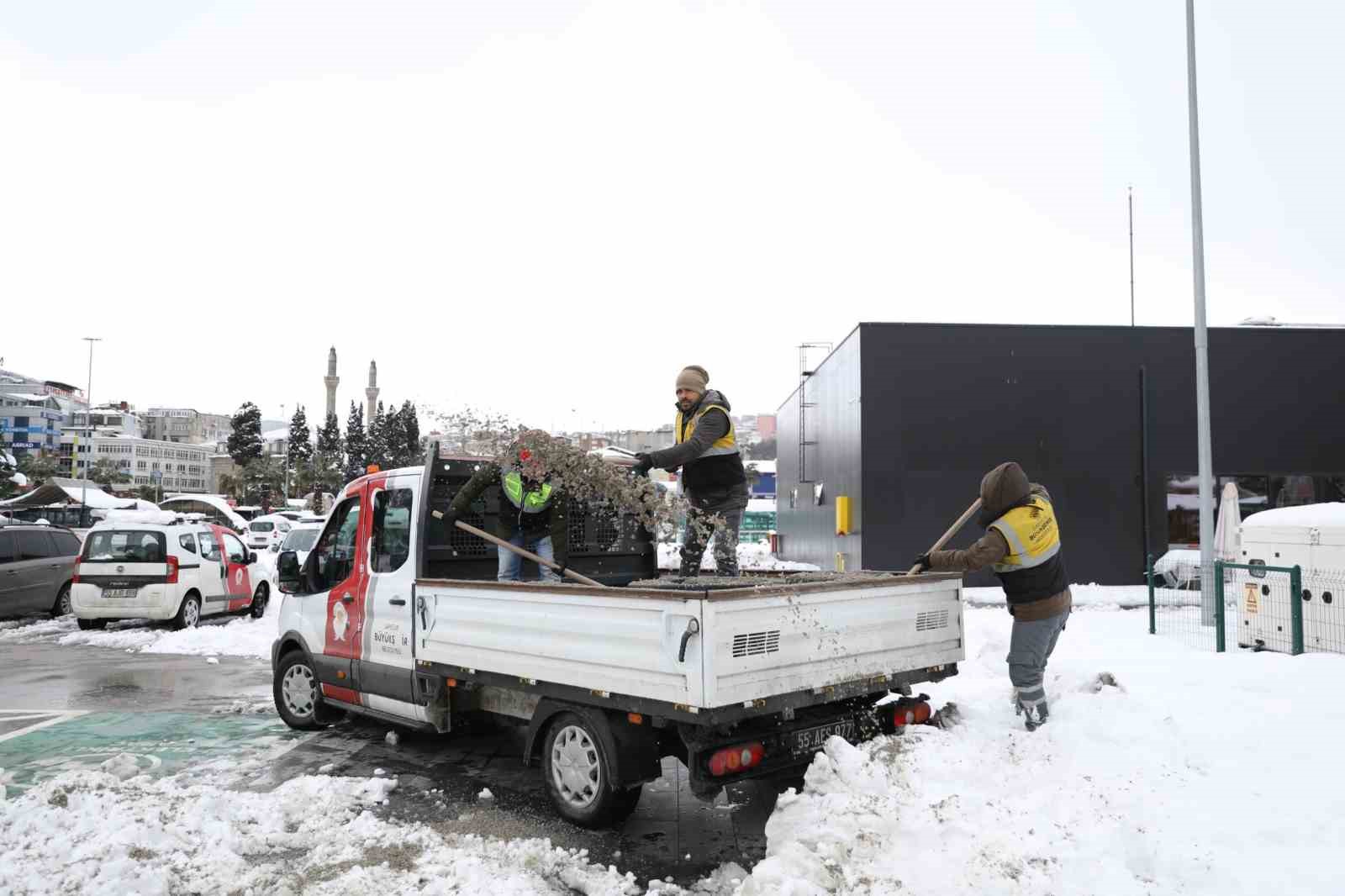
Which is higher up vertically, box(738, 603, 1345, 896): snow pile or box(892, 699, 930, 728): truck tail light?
box(892, 699, 930, 728): truck tail light

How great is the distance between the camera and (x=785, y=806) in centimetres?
442

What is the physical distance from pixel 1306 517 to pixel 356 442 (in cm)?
11355

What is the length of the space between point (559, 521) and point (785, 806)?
2.95 m

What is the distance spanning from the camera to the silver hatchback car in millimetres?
14859

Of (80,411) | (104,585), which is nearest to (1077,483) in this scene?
(104,585)

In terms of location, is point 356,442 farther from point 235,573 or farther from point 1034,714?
point 1034,714

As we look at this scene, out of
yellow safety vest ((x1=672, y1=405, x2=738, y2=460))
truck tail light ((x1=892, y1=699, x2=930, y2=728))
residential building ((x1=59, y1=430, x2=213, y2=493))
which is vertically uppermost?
residential building ((x1=59, y1=430, x2=213, y2=493))

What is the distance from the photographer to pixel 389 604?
20.8 ft

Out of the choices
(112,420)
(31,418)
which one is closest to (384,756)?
(31,418)

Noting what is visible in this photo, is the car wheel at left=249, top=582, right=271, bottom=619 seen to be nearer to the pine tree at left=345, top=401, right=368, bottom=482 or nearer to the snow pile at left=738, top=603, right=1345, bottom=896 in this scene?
the snow pile at left=738, top=603, right=1345, bottom=896

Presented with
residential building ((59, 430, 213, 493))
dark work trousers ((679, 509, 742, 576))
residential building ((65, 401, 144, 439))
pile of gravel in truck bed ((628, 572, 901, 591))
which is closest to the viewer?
pile of gravel in truck bed ((628, 572, 901, 591))

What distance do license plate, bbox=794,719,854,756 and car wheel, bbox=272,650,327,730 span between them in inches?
170

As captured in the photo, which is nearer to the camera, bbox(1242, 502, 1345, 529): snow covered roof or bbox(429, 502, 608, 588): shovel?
bbox(429, 502, 608, 588): shovel

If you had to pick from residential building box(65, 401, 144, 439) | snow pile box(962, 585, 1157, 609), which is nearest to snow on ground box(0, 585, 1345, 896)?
snow pile box(962, 585, 1157, 609)
